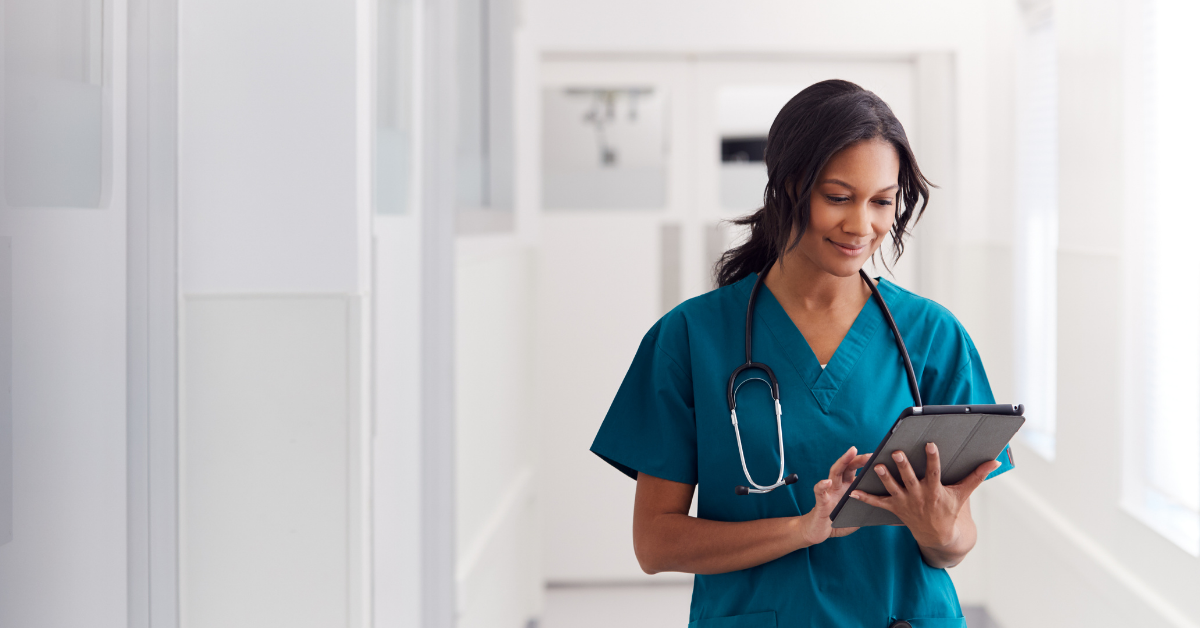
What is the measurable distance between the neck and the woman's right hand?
0.76 ft

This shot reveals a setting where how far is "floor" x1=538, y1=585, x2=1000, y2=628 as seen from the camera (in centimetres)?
302

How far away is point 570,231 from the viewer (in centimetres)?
320

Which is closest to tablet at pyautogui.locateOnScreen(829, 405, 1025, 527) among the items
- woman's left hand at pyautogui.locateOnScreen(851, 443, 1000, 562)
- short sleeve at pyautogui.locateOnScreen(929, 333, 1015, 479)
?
woman's left hand at pyautogui.locateOnScreen(851, 443, 1000, 562)

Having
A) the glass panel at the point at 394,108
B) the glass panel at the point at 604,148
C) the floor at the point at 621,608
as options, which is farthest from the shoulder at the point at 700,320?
the glass panel at the point at 604,148

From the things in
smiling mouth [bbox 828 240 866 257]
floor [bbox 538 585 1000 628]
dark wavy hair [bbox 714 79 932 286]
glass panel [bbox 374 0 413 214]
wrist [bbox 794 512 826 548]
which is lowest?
floor [bbox 538 585 1000 628]

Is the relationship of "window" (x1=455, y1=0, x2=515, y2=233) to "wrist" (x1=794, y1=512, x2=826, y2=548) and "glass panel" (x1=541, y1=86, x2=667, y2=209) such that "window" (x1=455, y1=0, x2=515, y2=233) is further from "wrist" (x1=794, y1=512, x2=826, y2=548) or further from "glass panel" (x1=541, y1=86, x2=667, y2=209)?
"wrist" (x1=794, y1=512, x2=826, y2=548)

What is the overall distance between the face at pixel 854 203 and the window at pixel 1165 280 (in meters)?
1.16

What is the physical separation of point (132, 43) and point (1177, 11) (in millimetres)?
1858

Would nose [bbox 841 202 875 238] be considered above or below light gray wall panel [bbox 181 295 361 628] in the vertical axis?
above

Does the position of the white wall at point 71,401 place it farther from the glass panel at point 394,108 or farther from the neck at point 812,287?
the neck at point 812,287

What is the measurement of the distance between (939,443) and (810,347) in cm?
21

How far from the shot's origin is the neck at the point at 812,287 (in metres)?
1.09

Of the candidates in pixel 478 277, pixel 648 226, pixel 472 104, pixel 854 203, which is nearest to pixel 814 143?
pixel 854 203

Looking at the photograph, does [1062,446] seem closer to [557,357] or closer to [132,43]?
[557,357]
